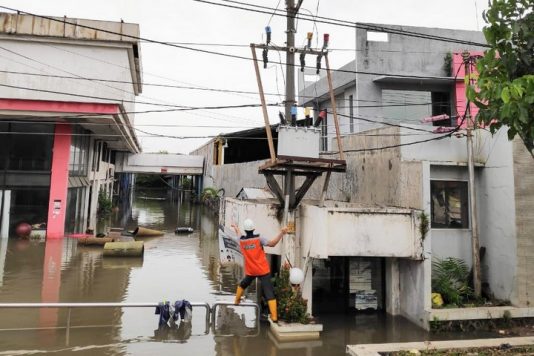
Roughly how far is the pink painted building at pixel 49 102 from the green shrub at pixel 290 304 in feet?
39.0

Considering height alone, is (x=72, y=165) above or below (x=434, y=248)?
above

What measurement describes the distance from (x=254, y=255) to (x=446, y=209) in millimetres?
4922

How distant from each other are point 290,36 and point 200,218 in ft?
68.9

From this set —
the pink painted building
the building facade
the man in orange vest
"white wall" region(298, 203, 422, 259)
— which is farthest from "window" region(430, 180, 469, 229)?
the pink painted building

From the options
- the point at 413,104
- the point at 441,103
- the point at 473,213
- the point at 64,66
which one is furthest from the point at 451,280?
the point at 64,66

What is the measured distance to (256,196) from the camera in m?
13.1

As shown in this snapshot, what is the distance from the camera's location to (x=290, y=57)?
8.23 meters

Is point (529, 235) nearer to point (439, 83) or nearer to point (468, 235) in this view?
point (468, 235)

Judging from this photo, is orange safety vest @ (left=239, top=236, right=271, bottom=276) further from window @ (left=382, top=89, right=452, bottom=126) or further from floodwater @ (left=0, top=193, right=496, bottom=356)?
window @ (left=382, top=89, right=452, bottom=126)

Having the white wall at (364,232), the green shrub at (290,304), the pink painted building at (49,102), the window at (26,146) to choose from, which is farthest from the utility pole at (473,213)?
the window at (26,146)

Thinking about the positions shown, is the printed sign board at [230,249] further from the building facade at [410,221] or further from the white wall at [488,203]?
the white wall at [488,203]

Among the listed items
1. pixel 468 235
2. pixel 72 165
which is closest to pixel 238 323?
pixel 468 235

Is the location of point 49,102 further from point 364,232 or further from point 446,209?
point 446,209

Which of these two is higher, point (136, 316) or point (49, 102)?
point (49, 102)
